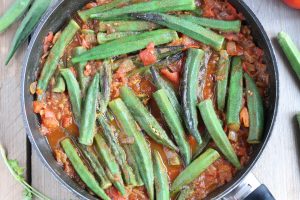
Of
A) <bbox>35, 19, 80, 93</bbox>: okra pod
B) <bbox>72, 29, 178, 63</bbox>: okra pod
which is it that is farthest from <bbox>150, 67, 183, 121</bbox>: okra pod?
<bbox>35, 19, 80, 93</bbox>: okra pod

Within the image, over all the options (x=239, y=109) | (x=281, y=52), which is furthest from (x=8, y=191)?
(x=281, y=52)

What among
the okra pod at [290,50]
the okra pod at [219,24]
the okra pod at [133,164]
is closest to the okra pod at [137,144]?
the okra pod at [133,164]

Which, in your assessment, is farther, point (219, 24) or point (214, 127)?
point (219, 24)

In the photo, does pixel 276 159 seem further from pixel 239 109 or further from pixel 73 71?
pixel 73 71

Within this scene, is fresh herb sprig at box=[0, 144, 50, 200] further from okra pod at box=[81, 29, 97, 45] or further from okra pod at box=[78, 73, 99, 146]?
okra pod at box=[81, 29, 97, 45]

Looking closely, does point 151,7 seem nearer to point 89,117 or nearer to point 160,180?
point 89,117

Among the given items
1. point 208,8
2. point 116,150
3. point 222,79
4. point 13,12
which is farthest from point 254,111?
point 13,12
